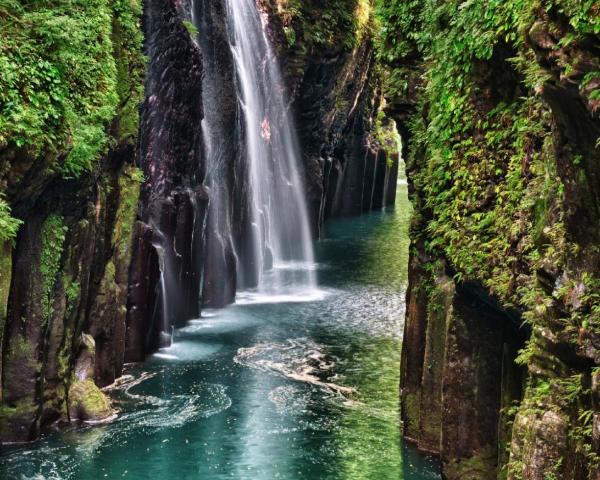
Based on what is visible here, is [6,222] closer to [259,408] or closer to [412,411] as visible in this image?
[259,408]

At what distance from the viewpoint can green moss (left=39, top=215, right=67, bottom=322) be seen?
1666cm

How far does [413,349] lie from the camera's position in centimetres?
1786

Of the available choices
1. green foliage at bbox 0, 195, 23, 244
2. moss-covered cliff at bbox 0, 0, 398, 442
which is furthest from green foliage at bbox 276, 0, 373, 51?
green foliage at bbox 0, 195, 23, 244

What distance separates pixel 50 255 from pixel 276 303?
46.1 feet

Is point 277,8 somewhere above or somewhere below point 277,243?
above

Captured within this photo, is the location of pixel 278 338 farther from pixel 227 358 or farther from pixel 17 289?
pixel 17 289

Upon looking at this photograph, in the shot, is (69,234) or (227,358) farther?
(227,358)

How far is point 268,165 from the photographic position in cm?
3559

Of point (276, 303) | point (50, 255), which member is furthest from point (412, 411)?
point (276, 303)

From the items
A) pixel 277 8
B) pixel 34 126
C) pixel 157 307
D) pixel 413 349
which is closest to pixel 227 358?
pixel 157 307

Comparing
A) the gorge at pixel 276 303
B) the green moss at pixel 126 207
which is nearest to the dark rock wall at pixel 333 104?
the gorge at pixel 276 303

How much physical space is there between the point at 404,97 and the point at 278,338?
→ 910cm

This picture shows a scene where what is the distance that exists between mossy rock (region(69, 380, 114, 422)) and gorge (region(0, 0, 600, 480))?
0.05m

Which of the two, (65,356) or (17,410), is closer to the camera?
(17,410)
